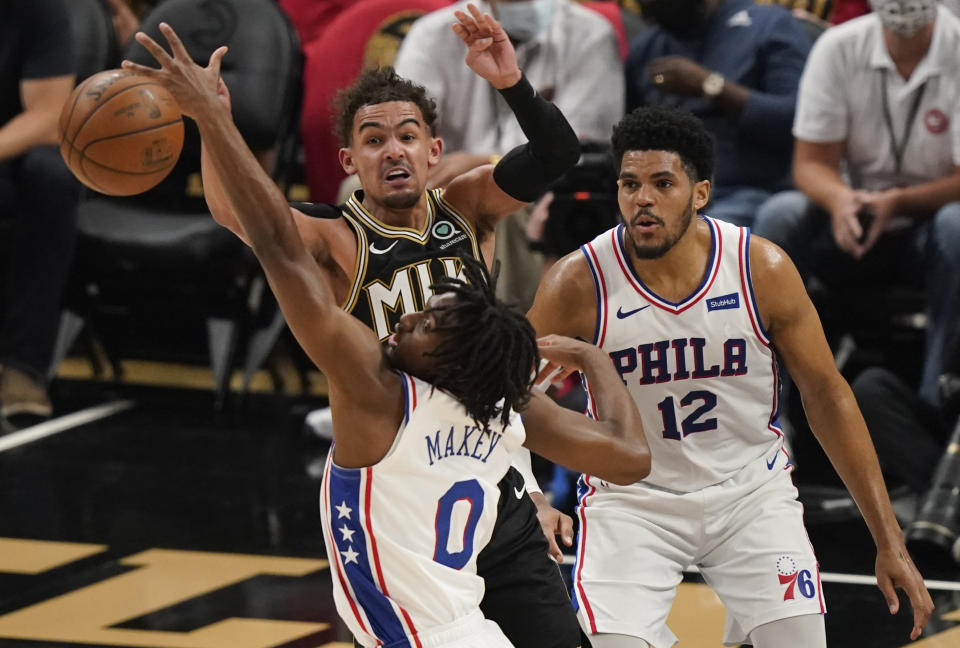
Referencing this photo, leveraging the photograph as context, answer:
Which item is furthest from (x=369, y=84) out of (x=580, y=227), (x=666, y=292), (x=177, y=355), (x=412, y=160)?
(x=177, y=355)

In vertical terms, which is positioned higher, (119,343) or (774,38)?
(774,38)

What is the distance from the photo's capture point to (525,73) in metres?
6.53

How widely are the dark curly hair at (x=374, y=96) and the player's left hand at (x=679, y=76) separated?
8.51 feet

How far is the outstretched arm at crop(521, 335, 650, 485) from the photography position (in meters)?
3.04

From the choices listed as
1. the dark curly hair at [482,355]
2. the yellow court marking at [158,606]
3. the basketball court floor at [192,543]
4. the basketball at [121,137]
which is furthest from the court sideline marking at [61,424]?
the dark curly hair at [482,355]

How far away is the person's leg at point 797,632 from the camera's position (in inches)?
142

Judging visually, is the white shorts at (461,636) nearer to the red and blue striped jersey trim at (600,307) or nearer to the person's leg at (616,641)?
the person's leg at (616,641)

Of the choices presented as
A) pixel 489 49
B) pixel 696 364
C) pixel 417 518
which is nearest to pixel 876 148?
pixel 696 364

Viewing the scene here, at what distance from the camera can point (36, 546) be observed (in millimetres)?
5293

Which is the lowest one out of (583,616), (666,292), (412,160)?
(583,616)

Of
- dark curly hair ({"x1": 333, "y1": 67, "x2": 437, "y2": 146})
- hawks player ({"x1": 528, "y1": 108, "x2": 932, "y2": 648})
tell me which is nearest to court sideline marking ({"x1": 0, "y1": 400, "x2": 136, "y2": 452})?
dark curly hair ({"x1": 333, "y1": 67, "x2": 437, "y2": 146})

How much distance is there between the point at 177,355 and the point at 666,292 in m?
4.36

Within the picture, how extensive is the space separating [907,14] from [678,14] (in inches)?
37.5

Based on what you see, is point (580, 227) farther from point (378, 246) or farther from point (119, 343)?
point (119, 343)
